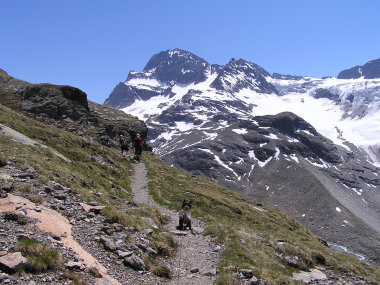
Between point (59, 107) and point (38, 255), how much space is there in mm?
39039

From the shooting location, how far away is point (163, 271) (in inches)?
525

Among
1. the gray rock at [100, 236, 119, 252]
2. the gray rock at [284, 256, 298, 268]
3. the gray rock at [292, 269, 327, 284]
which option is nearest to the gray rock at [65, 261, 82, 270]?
the gray rock at [100, 236, 119, 252]

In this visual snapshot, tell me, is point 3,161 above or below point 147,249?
above

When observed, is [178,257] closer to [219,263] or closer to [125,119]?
[219,263]

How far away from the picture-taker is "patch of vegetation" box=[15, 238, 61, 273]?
9.70 meters

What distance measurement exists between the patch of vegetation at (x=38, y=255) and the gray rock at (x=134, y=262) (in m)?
3.06

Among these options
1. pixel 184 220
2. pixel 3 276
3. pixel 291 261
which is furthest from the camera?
pixel 184 220

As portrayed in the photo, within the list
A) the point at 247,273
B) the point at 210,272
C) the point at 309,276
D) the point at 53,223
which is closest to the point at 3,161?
the point at 53,223

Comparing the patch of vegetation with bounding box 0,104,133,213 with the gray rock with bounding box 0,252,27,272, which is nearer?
the gray rock with bounding box 0,252,27,272

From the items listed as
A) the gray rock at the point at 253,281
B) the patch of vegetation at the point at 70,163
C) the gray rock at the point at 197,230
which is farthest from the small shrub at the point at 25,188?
the gray rock at the point at 253,281

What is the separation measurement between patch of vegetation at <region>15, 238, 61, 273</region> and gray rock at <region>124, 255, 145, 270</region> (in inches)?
120

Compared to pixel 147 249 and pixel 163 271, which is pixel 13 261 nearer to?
pixel 163 271

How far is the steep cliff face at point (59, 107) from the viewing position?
43562mm

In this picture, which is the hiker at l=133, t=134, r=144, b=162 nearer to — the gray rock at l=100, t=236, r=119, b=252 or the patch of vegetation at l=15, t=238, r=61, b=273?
the gray rock at l=100, t=236, r=119, b=252
